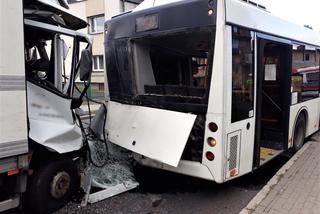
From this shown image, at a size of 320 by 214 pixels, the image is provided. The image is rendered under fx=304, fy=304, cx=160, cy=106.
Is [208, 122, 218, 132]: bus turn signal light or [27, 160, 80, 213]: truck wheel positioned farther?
[208, 122, 218, 132]: bus turn signal light

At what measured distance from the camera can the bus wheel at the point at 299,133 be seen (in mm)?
6401

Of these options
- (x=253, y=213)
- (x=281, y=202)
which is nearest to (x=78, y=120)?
(x=253, y=213)

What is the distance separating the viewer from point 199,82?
552 cm

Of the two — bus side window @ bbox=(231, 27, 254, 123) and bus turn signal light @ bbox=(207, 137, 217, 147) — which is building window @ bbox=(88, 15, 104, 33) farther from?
bus turn signal light @ bbox=(207, 137, 217, 147)

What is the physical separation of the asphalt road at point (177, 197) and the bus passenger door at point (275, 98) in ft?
2.26

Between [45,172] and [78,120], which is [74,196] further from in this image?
[78,120]

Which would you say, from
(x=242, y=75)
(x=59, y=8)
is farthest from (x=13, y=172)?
(x=242, y=75)

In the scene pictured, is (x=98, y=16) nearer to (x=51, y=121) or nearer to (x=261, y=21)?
(x=261, y=21)

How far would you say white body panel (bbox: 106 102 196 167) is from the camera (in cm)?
404

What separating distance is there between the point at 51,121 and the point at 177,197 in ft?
7.23

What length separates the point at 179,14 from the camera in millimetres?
4172

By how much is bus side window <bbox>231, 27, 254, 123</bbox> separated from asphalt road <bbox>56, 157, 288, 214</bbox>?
127 centimetres

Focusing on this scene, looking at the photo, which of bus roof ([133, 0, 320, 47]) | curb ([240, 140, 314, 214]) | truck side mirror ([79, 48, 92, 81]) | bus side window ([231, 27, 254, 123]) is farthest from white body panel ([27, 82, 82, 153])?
curb ([240, 140, 314, 214])

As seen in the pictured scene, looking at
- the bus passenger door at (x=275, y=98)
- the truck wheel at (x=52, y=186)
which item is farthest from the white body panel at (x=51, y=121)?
the bus passenger door at (x=275, y=98)
